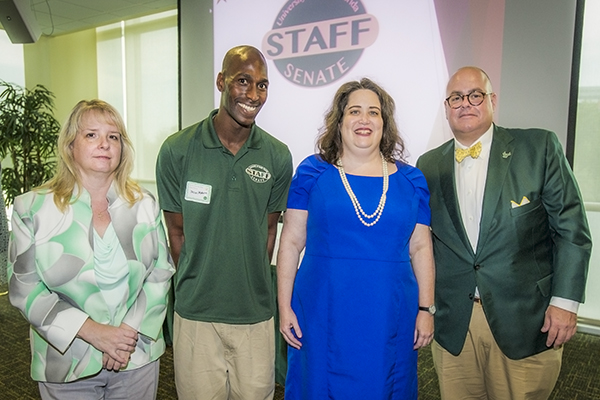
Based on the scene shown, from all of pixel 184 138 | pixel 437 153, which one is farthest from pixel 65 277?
pixel 437 153

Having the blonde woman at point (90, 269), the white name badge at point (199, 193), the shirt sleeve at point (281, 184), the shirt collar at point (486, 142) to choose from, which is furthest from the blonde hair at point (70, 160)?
the shirt collar at point (486, 142)

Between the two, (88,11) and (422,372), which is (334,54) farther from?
(88,11)

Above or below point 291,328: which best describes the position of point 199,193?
above

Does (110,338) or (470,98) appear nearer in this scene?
(110,338)

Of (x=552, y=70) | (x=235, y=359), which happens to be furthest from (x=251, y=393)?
(x=552, y=70)

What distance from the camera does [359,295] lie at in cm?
174

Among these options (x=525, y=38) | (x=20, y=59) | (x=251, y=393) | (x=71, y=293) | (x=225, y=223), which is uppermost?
(x=20, y=59)

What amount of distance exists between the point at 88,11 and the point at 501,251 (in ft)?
20.9

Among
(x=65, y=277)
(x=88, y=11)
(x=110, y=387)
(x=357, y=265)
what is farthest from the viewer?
(x=88, y=11)

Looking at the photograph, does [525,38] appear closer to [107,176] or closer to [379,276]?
[379,276]

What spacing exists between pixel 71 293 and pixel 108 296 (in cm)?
11

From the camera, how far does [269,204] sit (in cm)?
193

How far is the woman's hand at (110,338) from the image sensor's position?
1.47m

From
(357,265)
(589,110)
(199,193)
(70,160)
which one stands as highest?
(589,110)
